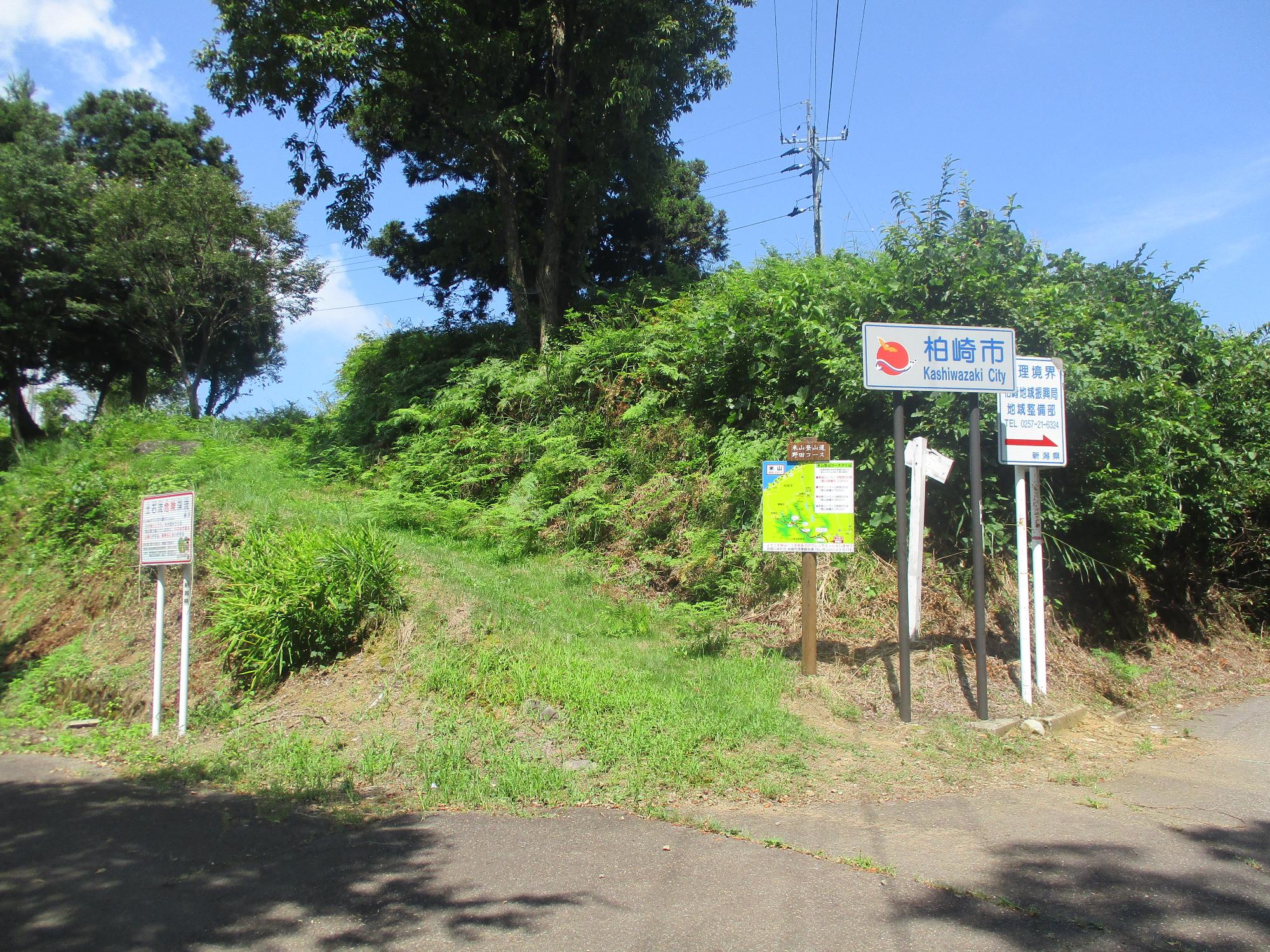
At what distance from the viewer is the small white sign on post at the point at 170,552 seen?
25.9 feet

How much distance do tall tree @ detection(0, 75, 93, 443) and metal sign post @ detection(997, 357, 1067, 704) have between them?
2466cm

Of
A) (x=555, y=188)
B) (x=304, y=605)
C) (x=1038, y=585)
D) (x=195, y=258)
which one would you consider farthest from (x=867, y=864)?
(x=195, y=258)

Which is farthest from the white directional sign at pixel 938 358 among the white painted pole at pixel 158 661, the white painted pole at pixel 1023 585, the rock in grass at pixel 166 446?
the rock in grass at pixel 166 446

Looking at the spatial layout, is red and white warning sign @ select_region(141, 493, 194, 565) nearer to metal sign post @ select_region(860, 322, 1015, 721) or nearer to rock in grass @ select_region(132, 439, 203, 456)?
metal sign post @ select_region(860, 322, 1015, 721)

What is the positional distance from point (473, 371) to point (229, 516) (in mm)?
5849

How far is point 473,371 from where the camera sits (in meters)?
16.1

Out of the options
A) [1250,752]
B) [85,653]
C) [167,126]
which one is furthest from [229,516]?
[167,126]

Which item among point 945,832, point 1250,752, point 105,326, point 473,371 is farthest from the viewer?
point 105,326

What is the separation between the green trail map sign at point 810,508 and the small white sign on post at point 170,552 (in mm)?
5459

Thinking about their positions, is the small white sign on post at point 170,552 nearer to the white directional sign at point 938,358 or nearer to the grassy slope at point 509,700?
the grassy slope at point 509,700

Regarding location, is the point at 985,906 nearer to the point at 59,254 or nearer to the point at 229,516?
the point at 229,516

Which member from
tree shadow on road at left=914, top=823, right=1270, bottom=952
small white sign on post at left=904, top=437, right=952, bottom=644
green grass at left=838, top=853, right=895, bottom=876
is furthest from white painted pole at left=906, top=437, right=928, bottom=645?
green grass at left=838, top=853, right=895, bottom=876

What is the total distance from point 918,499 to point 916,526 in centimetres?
24

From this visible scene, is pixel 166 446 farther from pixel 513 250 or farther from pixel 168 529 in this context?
pixel 168 529
